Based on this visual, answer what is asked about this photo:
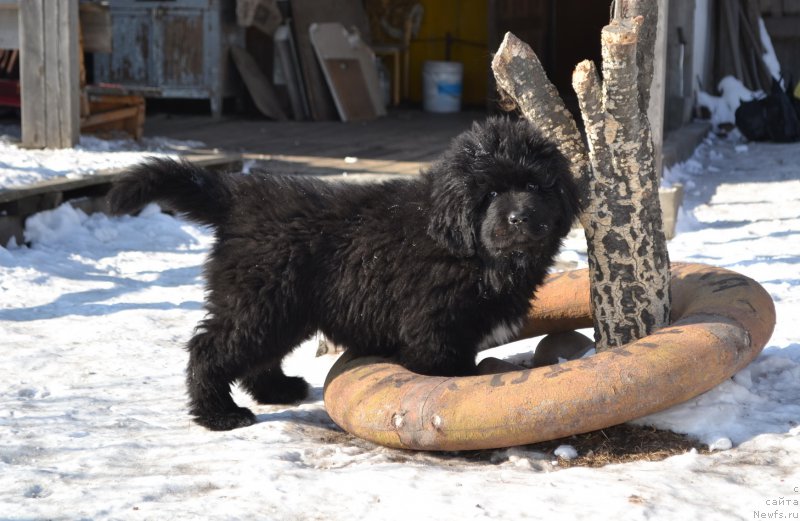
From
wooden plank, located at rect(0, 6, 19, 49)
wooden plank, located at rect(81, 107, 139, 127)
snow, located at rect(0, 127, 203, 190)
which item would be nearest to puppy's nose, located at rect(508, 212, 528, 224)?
snow, located at rect(0, 127, 203, 190)

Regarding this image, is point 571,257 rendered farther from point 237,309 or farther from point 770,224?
point 237,309

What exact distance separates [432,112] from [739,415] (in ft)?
39.6

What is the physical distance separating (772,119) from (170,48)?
8132 millimetres

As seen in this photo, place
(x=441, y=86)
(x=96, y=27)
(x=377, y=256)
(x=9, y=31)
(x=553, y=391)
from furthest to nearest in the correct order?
(x=441, y=86) < (x=96, y=27) < (x=9, y=31) < (x=377, y=256) < (x=553, y=391)

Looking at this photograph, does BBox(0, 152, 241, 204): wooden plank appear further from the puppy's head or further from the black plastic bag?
the black plastic bag

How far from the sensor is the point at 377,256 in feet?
13.2

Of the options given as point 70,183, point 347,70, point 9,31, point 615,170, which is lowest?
point 70,183

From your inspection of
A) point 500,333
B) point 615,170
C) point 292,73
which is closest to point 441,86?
point 292,73

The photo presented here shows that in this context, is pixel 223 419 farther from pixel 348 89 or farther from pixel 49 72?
pixel 348 89

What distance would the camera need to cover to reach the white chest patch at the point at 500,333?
407cm

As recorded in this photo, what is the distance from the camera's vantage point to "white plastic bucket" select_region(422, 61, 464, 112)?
1576 cm

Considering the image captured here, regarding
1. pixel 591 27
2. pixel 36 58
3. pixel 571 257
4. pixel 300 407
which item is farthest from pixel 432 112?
pixel 300 407

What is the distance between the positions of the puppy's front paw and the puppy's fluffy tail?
78 centimetres

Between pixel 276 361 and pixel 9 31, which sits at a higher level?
pixel 9 31
